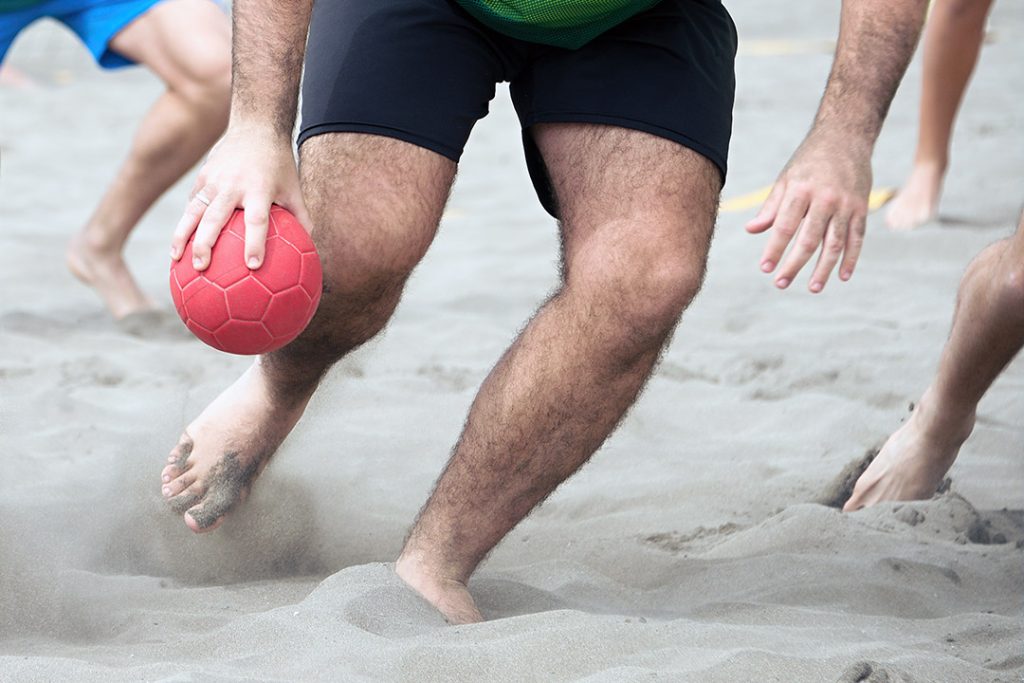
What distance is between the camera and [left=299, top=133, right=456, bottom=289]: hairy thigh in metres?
2.31

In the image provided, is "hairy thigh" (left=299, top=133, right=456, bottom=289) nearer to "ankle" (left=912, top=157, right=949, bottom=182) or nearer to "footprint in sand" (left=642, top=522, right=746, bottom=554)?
"footprint in sand" (left=642, top=522, right=746, bottom=554)

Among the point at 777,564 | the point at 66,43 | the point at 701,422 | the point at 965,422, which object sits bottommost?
the point at 66,43

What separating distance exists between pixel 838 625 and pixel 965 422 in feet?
2.23

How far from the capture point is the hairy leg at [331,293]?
2.31 metres

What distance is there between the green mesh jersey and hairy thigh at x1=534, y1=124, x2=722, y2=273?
167 millimetres

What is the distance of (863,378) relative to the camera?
141 inches

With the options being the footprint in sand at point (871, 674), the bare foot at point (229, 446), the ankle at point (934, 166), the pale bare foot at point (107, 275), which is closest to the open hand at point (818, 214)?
the footprint in sand at point (871, 674)

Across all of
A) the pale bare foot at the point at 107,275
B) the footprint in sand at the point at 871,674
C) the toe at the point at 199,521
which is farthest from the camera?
the pale bare foot at the point at 107,275

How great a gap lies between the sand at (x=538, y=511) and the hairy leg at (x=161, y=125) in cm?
20

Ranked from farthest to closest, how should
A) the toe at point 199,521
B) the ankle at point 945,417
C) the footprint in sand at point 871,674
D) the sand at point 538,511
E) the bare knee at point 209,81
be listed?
the bare knee at point 209,81, the ankle at point 945,417, the toe at point 199,521, the sand at point 538,511, the footprint in sand at point 871,674

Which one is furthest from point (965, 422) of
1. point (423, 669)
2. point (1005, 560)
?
point (423, 669)

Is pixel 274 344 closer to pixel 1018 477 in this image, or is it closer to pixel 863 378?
pixel 1018 477

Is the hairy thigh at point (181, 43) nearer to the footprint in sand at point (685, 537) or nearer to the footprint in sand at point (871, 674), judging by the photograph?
the footprint in sand at point (685, 537)

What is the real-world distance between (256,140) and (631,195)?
653 mm
